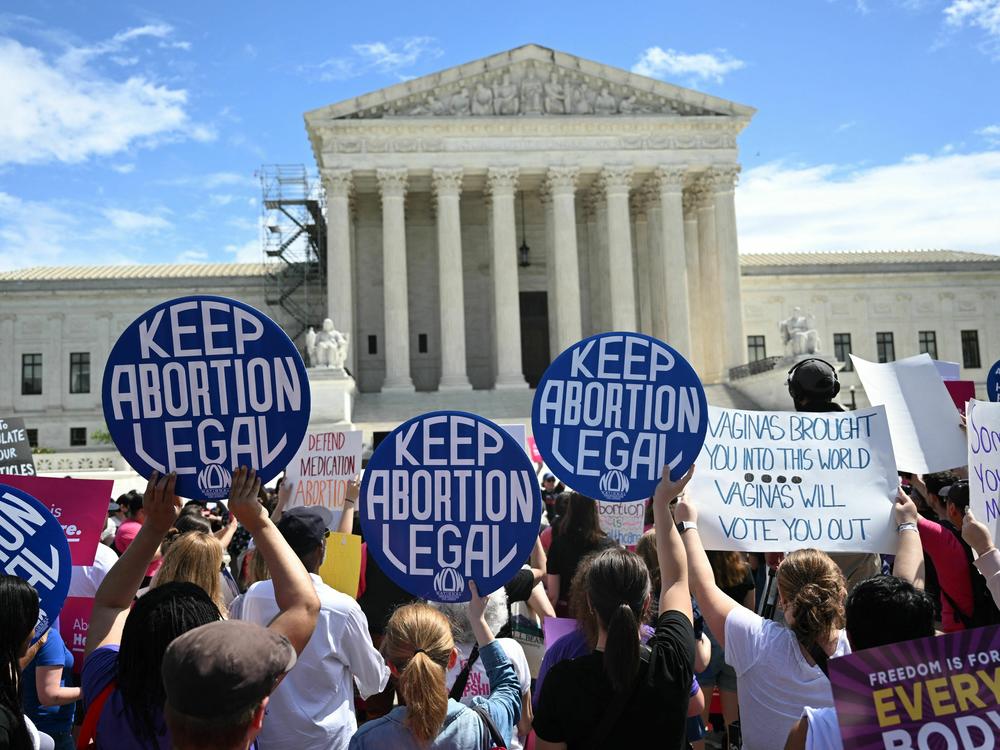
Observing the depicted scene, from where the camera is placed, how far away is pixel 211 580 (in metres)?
5.05

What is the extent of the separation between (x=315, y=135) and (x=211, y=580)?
1607 inches

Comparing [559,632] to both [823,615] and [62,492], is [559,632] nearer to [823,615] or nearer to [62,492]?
[823,615]

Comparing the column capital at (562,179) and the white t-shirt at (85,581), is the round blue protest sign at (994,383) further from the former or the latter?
the column capital at (562,179)

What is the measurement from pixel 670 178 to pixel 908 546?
39998 millimetres

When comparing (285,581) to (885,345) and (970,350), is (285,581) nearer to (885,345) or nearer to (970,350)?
(885,345)

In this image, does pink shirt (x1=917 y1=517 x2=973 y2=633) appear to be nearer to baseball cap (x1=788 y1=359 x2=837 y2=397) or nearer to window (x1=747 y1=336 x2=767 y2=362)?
baseball cap (x1=788 y1=359 x2=837 y2=397)

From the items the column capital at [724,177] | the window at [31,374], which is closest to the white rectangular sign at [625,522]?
the column capital at [724,177]

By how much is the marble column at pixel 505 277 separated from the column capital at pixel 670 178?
22.2 feet

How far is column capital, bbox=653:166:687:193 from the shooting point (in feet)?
143

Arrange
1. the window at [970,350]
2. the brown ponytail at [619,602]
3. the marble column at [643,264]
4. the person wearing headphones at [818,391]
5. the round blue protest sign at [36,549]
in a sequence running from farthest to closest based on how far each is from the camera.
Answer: the window at [970,350] < the marble column at [643,264] < the person wearing headphones at [818,391] < the round blue protest sign at [36,549] < the brown ponytail at [619,602]

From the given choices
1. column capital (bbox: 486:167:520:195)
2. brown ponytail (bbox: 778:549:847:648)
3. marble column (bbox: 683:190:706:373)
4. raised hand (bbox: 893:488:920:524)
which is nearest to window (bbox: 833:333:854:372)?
marble column (bbox: 683:190:706:373)

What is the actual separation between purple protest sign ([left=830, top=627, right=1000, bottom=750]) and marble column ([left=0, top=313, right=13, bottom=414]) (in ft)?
177

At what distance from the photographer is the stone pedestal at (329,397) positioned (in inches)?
1443

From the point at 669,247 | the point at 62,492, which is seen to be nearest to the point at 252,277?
the point at 669,247
